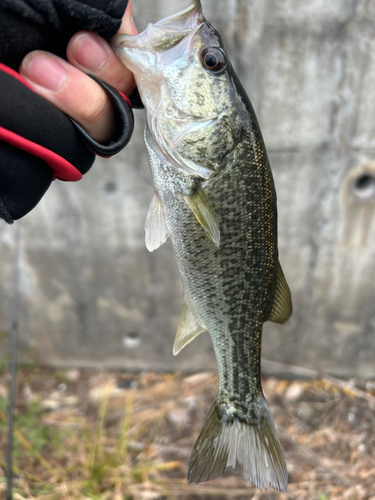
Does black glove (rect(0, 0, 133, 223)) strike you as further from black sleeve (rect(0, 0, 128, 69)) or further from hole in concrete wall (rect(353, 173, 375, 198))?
hole in concrete wall (rect(353, 173, 375, 198))

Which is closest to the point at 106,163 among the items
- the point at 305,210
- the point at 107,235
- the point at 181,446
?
the point at 107,235

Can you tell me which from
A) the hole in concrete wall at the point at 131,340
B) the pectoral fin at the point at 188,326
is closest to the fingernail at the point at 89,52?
the pectoral fin at the point at 188,326

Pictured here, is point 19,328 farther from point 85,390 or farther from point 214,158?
point 214,158

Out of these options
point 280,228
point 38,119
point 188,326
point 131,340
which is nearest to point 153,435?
point 131,340

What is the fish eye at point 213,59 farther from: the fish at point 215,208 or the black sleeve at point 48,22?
the black sleeve at point 48,22

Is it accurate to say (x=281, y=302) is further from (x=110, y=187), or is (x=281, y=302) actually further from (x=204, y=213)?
(x=110, y=187)
